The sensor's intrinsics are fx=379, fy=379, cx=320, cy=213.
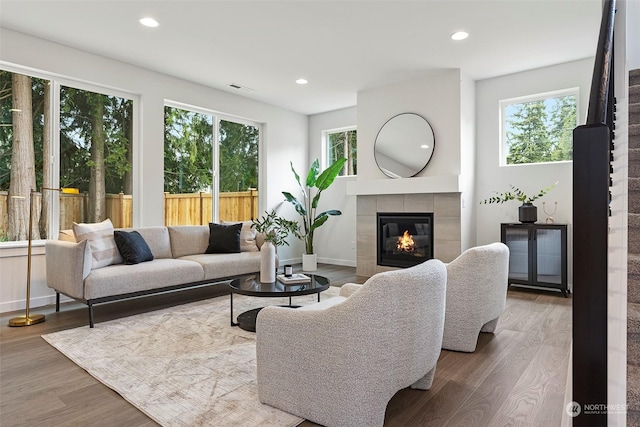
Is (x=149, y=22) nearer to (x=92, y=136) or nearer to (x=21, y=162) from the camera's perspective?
(x=92, y=136)

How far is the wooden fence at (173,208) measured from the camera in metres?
4.37

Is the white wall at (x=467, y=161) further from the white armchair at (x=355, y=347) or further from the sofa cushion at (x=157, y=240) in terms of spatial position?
the sofa cushion at (x=157, y=240)

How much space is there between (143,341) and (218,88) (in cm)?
405

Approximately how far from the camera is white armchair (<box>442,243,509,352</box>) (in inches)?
105

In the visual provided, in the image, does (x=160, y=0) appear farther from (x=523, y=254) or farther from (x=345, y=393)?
(x=523, y=254)

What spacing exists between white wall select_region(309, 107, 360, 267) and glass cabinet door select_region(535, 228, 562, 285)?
2.99 meters

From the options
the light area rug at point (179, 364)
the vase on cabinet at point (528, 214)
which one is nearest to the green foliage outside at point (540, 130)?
the vase on cabinet at point (528, 214)

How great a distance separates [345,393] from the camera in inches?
65.3

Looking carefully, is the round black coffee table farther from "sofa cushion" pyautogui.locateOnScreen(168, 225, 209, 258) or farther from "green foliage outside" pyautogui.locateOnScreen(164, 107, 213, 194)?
"green foliage outside" pyautogui.locateOnScreen(164, 107, 213, 194)

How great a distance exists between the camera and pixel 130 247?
12.8ft

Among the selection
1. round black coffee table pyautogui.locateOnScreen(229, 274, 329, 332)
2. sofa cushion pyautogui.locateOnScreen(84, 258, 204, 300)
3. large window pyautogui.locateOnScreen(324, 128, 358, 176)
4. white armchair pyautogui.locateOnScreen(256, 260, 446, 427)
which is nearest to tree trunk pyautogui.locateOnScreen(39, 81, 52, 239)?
sofa cushion pyautogui.locateOnScreen(84, 258, 204, 300)

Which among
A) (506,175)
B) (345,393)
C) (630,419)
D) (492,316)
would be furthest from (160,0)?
(506,175)

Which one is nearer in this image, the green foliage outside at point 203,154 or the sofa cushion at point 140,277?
the sofa cushion at point 140,277

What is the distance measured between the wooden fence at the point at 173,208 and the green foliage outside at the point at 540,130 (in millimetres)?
4145
